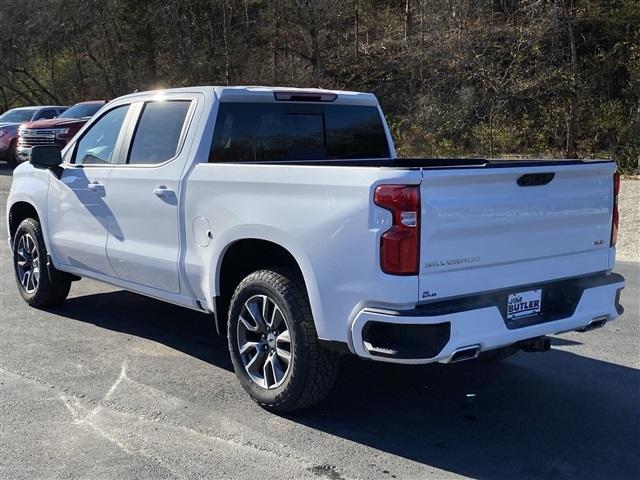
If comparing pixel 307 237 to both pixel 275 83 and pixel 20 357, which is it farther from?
pixel 275 83

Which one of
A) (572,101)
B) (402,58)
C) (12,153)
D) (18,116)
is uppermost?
(402,58)

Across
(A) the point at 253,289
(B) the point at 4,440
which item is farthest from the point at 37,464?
(A) the point at 253,289

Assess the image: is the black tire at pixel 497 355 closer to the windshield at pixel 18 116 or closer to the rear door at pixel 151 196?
the rear door at pixel 151 196

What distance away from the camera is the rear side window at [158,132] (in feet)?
17.6

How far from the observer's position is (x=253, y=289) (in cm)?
456

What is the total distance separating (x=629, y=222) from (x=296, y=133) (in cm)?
843

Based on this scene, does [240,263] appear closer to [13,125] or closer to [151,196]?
[151,196]

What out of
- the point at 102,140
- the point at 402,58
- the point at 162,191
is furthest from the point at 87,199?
the point at 402,58

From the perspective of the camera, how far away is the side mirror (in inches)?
247

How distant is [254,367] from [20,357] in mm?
2093

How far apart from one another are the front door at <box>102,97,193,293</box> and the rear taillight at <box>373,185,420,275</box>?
6.20 ft

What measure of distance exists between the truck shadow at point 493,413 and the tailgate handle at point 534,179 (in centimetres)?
144

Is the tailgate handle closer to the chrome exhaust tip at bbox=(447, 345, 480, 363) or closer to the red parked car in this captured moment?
the chrome exhaust tip at bbox=(447, 345, 480, 363)

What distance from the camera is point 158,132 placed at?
5.54 meters
